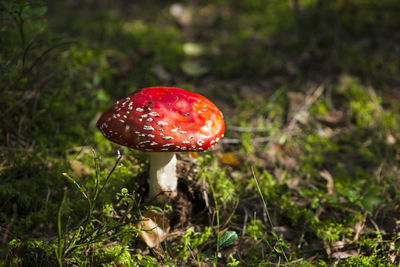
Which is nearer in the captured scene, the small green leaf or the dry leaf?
the small green leaf

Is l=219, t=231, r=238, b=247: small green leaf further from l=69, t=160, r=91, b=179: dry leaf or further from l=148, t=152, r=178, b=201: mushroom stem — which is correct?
l=69, t=160, r=91, b=179: dry leaf

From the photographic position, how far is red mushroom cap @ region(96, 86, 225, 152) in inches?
84.9

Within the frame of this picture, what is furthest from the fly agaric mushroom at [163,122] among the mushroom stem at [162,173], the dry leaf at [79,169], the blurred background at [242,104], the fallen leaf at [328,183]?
the fallen leaf at [328,183]

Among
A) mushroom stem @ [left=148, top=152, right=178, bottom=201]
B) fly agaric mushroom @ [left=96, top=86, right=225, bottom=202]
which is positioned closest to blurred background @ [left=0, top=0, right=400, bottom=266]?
mushroom stem @ [left=148, top=152, right=178, bottom=201]

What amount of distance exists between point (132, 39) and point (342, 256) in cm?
486

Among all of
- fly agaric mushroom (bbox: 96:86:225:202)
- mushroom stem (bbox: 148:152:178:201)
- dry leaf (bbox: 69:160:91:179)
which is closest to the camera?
fly agaric mushroom (bbox: 96:86:225:202)

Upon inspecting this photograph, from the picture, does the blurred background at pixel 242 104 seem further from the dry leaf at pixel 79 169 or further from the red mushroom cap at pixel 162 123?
the red mushroom cap at pixel 162 123

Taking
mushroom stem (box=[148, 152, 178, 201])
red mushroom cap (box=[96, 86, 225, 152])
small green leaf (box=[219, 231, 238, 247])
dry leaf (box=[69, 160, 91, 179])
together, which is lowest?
dry leaf (box=[69, 160, 91, 179])

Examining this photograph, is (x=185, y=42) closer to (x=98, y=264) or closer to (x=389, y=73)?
(x=389, y=73)

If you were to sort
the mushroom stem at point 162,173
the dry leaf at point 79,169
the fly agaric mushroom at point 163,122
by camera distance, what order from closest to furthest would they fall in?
1. the fly agaric mushroom at point 163,122
2. the mushroom stem at point 162,173
3. the dry leaf at point 79,169

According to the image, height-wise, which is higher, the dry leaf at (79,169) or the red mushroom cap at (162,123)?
the red mushroom cap at (162,123)

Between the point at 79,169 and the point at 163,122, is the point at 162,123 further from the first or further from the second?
the point at 79,169

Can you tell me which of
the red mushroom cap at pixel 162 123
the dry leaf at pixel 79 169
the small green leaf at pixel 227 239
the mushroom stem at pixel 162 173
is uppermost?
the red mushroom cap at pixel 162 123

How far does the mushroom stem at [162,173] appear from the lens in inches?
102
